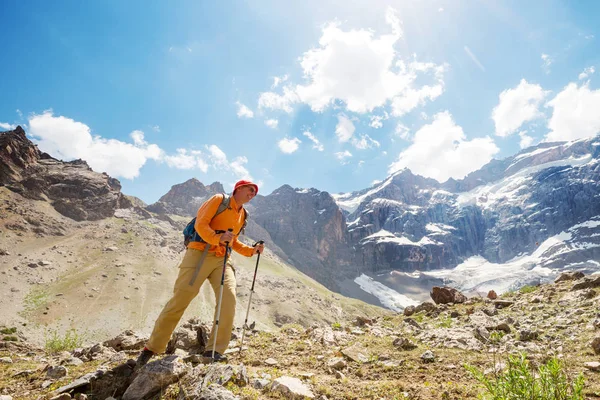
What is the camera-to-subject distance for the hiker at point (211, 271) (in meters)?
6.72

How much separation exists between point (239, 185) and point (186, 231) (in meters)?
1.74

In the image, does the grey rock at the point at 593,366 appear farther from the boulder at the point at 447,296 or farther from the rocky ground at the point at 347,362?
the boulder at the point at 447,296

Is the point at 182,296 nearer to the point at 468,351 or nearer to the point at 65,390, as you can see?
the point at 65,390

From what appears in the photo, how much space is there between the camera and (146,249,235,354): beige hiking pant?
6.70m

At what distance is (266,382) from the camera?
207 inches

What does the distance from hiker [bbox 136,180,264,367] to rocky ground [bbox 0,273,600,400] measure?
452 millimetres

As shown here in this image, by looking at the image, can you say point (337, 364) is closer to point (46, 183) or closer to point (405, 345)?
point (405, 345)

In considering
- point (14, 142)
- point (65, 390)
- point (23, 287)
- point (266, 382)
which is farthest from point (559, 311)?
point (14, 142)

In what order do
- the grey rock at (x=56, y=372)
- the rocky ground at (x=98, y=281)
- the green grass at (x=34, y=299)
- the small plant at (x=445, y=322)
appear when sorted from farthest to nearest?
the rocky ground at (x=98, y=281) → the green grass at (x=34, y=299) → the small plant at (x=445, y=322) → the grey rock at (x=56, y=372)

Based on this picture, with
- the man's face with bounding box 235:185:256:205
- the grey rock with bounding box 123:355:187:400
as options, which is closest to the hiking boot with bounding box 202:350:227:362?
the grey rock with bounding box 123:355:187:400

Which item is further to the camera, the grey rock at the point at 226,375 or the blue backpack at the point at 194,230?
the blue backpack at the point at 194,230

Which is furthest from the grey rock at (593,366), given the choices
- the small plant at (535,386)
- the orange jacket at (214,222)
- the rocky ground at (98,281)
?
the rocky ground at (98,281)

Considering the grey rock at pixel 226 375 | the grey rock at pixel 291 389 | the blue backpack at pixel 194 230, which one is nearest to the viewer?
the grey rock at pixel 291 389

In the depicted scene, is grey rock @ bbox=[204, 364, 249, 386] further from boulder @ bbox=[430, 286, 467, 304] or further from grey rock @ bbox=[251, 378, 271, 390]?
boulder @ bbox=[430, 286, 467, 304]
